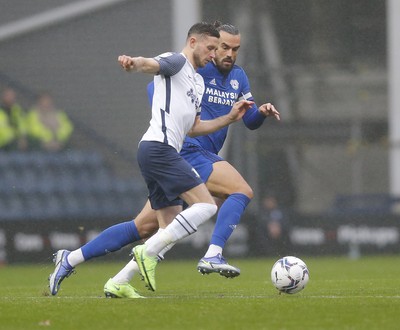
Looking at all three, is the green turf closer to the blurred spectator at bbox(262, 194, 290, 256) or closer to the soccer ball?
the soccer ball

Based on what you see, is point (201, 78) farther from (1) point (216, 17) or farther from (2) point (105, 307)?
(1) point (216, 17)

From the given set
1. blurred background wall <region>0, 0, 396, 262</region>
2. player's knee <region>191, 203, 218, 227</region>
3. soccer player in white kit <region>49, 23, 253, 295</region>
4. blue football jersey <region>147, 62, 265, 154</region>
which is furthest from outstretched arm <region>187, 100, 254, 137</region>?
blurred background wall <region>0, 0, 396, 262</region>

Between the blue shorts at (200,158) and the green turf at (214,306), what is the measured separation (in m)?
0.99

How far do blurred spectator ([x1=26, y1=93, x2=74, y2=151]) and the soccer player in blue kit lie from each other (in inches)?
323

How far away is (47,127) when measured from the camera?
58.3 feet

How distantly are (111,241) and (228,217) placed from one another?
0.96 metres

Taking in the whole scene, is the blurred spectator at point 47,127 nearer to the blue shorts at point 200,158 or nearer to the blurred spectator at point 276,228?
the blurred spectator at point 276,228

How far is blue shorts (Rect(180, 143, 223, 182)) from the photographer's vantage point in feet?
30.1

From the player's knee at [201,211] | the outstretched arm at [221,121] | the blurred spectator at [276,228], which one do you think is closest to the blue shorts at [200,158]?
the outstretched arm at [221,121]

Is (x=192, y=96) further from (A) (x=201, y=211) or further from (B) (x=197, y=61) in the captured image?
(A) (x=201, y=211)

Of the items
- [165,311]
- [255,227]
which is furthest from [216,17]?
[165,311]

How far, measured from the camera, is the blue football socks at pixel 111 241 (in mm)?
8539

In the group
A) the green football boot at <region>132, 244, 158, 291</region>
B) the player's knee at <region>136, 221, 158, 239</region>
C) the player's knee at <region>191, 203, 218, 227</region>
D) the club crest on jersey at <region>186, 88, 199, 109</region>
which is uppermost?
the club crest on jersey at <region>186, 88, 199, 109</region>

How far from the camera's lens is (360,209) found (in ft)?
56.1
